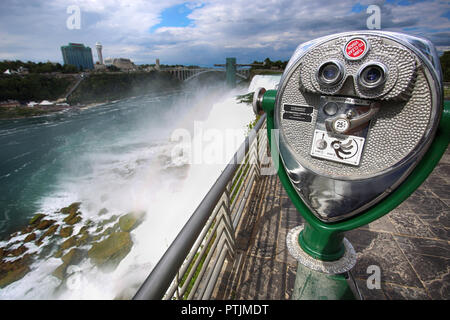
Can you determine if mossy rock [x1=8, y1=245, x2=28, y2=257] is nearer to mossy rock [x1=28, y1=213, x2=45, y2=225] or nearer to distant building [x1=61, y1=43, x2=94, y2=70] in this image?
mossy rock [x1=28, y1=213, x2=45, y2=225]

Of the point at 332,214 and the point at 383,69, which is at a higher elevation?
the point at 383,69

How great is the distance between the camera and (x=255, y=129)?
6.76 ft

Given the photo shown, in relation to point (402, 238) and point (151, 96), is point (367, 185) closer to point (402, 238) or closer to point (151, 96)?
point (402, 238)

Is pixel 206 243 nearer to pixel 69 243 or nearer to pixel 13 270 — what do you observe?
pixel 69 243

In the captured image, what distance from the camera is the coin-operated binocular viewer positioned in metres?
0.68

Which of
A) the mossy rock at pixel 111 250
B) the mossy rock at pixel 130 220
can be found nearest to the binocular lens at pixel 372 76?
the mossy rock at pixel 111 250

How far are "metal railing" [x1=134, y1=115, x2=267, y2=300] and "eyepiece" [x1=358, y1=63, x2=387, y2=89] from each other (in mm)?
795

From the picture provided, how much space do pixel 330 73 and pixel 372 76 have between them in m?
0.12

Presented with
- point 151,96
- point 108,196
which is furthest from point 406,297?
point 151,96

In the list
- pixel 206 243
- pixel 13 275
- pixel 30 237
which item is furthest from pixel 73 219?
pixel 206 243

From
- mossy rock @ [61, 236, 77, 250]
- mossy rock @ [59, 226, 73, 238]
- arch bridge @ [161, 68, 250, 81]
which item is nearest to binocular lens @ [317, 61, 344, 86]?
mossy rock @ [61, 236, 77, 250]

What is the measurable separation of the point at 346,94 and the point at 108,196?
18.8 m

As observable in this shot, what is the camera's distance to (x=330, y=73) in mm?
776

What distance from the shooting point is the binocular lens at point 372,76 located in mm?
681
